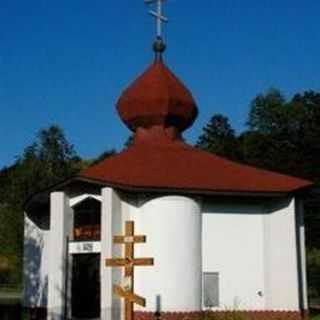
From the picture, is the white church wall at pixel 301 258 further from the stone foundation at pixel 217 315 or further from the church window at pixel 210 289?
the church window at pixel 210 289

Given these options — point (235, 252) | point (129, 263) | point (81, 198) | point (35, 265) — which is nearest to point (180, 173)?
point (235, 252)

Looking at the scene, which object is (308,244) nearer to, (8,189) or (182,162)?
(8,189)

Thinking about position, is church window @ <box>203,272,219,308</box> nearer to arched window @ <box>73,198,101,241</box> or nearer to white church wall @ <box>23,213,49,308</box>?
arched window @ <box>73,198,101,241</box>

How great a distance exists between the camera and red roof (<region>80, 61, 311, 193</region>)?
102 ft

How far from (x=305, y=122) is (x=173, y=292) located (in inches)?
2027

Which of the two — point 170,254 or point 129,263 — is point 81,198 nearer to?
point 170,254

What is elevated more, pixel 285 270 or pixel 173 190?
pixel 173 190

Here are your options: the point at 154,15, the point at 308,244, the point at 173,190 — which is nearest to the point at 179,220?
the point at 173,190

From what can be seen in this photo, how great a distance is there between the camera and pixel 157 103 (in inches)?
1415

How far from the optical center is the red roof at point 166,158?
31.1 meters

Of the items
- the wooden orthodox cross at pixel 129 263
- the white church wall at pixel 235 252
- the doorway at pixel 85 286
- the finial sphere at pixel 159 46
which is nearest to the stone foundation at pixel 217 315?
the white church wall at pixel 235 252

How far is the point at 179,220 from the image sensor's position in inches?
1203

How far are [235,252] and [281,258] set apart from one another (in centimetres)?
165

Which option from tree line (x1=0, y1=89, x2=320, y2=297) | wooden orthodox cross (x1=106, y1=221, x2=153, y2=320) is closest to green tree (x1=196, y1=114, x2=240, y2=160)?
tree line (x1=0, y1=89, x2=320, y2=297)
